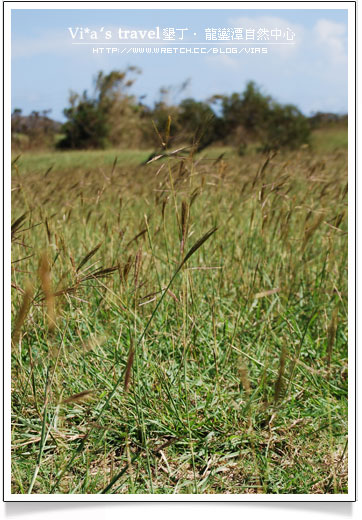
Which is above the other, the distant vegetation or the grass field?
the distant vegetation

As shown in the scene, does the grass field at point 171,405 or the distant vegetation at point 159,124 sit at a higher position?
the distant vegetation at point 159,124

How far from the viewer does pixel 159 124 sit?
1247 millimetres

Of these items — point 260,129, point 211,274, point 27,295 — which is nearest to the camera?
point 27,295

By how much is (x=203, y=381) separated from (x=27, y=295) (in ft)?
3.07

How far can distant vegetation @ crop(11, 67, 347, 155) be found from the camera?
2.21m

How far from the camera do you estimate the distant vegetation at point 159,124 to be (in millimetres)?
2209
